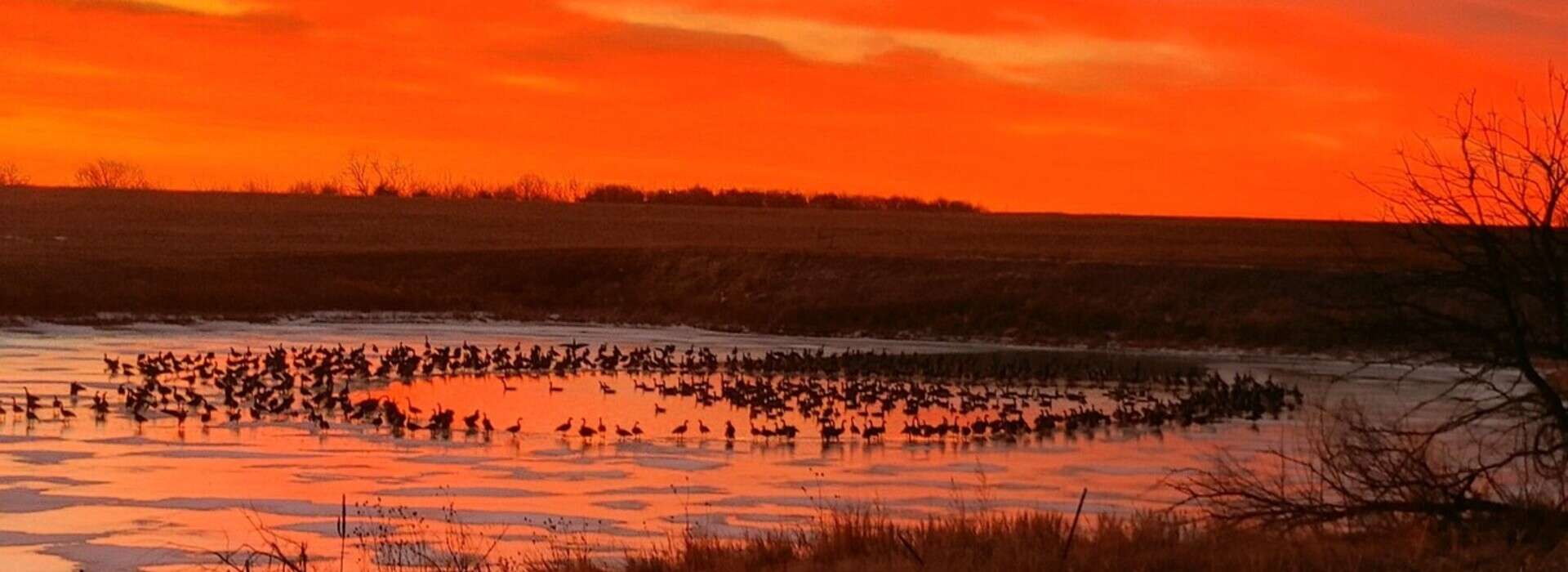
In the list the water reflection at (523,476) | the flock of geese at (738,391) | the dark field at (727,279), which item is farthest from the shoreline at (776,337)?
the water reflection at (523,476)

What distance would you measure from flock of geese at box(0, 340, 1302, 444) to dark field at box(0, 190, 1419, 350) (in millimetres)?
5496

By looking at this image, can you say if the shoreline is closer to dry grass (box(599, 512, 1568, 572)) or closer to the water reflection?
the water reflection

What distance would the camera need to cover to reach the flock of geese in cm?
2794

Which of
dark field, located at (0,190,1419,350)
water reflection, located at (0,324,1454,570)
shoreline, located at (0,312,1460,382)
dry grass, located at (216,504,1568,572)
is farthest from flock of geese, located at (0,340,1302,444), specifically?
dry grass, located at (216,504,1568,572)

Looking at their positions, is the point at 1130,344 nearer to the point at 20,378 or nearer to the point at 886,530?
the point at 20,378

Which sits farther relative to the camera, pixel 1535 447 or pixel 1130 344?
pixel 1130 344

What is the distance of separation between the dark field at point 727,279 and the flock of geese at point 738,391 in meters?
5.50

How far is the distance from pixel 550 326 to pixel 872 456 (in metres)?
29.4

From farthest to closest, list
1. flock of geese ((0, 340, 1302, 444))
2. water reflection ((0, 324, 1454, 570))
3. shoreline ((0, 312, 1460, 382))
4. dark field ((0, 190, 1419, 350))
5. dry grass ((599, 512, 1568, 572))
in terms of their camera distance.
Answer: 1. dark field ((0, 190, 1419, 350))
2. shoreline ((0, 312, 1460, 382))
3. flock of geese ((0, 340, 1302, 444))
4. water reflection ((0, 324, 1454, 570))
5. dry grass ((599, 512, 1568, 572))

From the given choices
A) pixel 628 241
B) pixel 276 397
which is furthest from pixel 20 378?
pixel 628 241

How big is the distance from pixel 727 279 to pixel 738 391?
100 feet

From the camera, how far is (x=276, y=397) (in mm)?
30047

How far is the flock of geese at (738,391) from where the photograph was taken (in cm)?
2794

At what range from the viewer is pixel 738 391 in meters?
32.9
